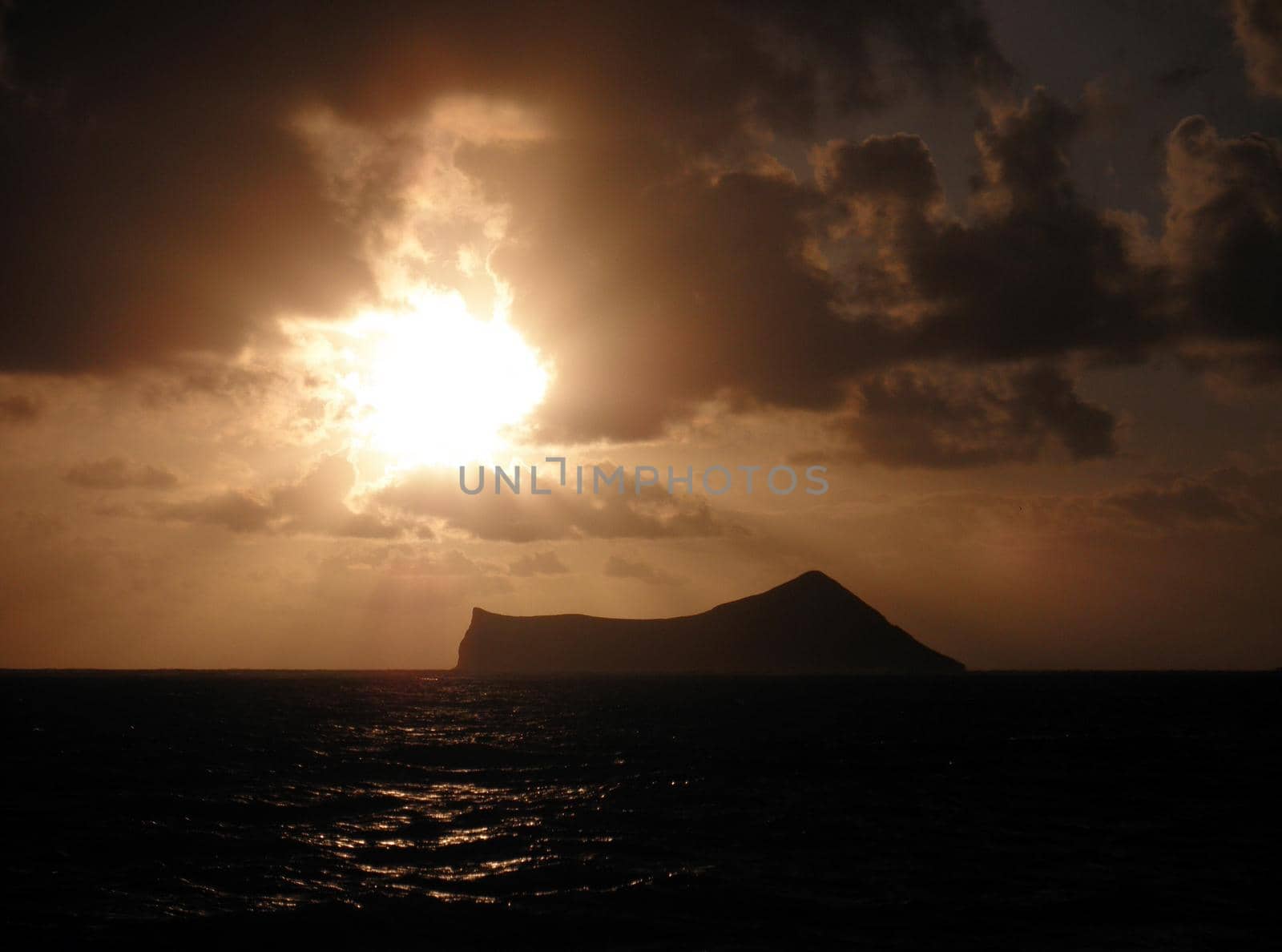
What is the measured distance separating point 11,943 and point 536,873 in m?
13.5

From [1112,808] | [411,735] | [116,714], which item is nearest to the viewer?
[1112,808]

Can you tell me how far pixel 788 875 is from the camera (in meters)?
28.9

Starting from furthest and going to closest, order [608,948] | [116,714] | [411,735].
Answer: [116,714] < [411,735] < [608,948]

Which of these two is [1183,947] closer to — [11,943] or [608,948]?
[608,948]

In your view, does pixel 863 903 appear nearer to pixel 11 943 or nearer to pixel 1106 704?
pixel 11 943

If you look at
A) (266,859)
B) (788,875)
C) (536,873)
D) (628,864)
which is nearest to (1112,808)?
(788,875)

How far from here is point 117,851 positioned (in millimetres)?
32062

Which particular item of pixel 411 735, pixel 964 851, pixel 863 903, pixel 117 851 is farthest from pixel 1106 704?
pixel 117 851

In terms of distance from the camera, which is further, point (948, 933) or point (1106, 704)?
point (1106, 704)

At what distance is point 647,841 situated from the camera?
33.7 m

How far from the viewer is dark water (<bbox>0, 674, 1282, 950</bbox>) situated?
78.8 feet

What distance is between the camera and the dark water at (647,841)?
2403 cm

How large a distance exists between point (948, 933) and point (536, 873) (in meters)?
12.3

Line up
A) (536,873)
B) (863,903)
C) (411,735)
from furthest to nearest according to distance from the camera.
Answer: (411,735) → (536,873) → (863,903)
